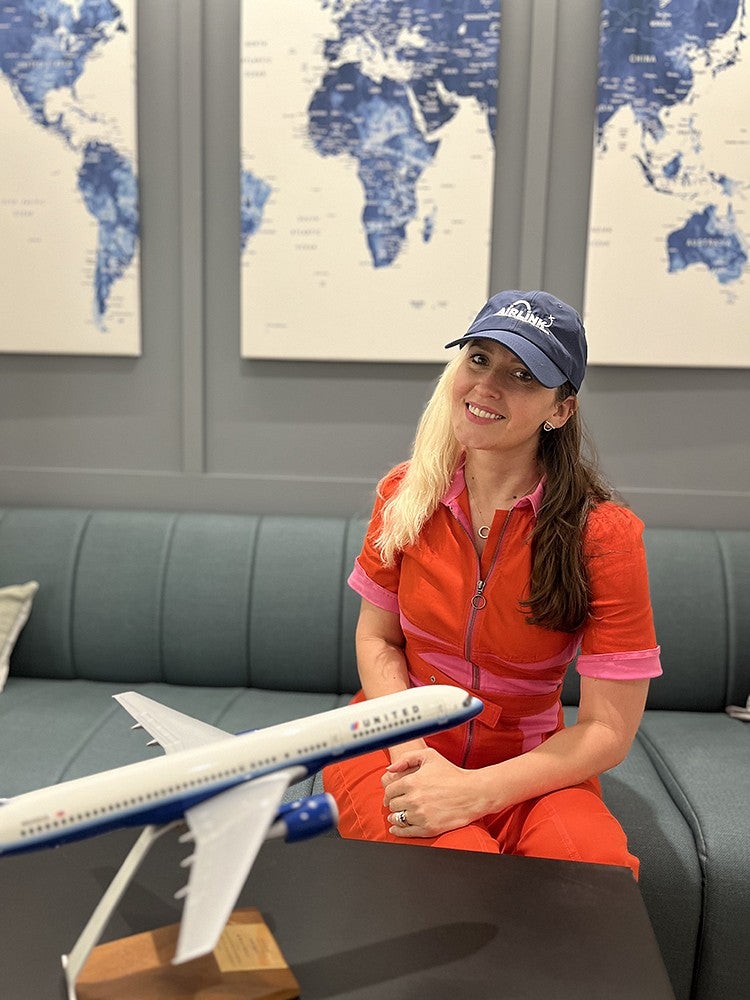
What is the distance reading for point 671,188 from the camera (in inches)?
97.7

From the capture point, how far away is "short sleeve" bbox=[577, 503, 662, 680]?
4.97ft

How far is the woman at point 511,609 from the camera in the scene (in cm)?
144

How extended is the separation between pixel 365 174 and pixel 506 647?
1576 millimetres

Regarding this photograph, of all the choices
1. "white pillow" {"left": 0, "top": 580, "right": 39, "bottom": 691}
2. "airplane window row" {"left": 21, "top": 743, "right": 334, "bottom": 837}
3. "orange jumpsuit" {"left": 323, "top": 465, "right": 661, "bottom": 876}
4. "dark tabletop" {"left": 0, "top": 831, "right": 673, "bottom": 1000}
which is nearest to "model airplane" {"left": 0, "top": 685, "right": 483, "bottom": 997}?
"airplane window row" {"left": 21, "top": 743, "right": 334, "bottom": 837}

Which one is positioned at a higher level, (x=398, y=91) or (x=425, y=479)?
(x=398, y=91)

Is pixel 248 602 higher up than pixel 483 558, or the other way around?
pixel 483 558

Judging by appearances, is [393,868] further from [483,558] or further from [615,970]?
[483,558]

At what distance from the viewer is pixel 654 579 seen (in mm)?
2371

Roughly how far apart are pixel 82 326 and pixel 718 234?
192cm

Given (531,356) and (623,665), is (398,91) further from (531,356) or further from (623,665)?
(623,665)

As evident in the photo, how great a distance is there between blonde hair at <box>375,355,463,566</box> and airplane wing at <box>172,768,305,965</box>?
Answer: 68cm

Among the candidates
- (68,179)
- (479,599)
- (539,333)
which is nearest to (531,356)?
(539,333)

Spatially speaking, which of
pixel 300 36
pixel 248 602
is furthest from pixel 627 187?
pixel 248 602

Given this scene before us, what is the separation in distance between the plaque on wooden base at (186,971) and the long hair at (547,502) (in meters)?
0.73
